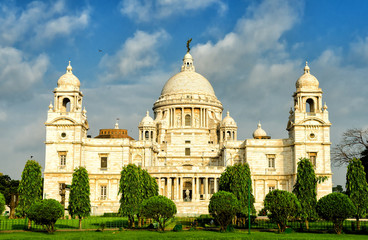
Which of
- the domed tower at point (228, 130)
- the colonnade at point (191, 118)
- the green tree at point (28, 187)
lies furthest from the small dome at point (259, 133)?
the green tree at point (28, 187)

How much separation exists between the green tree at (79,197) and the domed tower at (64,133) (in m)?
26.3

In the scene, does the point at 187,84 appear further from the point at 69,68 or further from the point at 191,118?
the point at 69,68

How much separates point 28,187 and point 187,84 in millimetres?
60698

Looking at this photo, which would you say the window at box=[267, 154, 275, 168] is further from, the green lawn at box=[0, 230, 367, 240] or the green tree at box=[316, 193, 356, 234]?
the green lawn at box=[0, 230, 367, 240]

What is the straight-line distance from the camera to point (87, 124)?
9394 centimetres

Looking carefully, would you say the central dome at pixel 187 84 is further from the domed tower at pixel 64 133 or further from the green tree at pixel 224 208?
the green tree at pixel 224 208

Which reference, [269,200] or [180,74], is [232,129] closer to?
[180,74]

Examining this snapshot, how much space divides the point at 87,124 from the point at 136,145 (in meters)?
9.35

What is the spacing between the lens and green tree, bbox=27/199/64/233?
53906 millimetres

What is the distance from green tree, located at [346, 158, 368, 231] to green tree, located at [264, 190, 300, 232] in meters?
8.38

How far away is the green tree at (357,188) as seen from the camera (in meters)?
61.5

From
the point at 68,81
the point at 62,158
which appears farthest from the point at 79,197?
the point at 68,81

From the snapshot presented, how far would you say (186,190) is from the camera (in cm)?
9338

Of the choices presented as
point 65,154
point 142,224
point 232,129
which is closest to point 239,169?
point 142,224
